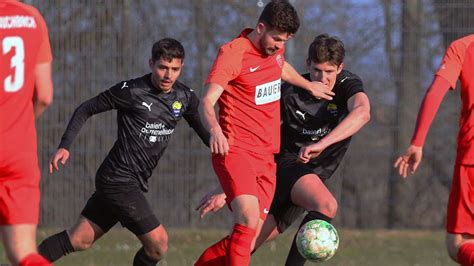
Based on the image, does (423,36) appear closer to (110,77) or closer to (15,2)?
(110,77)

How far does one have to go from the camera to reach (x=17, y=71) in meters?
5.81

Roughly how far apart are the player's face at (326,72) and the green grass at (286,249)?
2804 millimetres

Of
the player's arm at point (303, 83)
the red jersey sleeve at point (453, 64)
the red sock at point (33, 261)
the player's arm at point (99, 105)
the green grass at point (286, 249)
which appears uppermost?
the red jersey sleeve at point (453, 64)

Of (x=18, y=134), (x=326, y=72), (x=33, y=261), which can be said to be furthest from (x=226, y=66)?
(x=33, y=261)

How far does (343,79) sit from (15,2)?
3.32 meters

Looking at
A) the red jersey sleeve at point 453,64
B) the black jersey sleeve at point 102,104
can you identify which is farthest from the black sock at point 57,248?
the red jersey sleeve at point 453,64

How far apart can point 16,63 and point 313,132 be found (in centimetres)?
334

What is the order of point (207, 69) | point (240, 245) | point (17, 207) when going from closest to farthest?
point (17, 207) < point (240, 245) < point (207, 69)

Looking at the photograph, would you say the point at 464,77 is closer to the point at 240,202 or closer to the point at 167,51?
the point at 240,202

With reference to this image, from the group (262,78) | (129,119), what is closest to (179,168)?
(129,119)

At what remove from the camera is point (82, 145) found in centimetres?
1377

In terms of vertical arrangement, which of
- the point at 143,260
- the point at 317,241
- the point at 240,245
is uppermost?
the point at 240,245

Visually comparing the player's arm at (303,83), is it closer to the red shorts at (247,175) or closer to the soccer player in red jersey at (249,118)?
the soccer player in red jersey at (249,118)

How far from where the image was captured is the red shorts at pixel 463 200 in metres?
6.81
